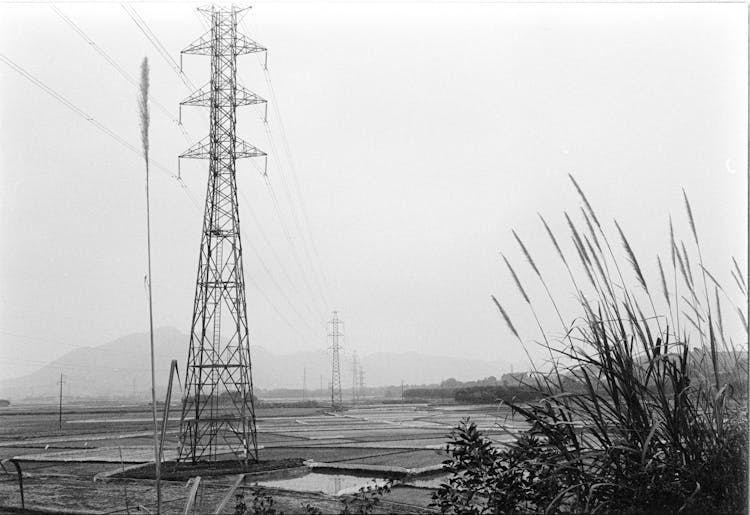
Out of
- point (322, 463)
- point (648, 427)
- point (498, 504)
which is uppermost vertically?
point (648, 427)

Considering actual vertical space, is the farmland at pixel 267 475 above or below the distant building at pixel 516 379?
below

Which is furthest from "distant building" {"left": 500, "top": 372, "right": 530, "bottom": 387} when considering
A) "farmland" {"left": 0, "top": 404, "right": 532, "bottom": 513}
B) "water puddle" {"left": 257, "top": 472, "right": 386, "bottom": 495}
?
"water puddle" {"left": 257, "top": 472, "right": 386, "bottom": 495}

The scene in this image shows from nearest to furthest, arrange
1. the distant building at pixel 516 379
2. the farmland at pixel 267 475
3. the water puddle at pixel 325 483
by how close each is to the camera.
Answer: the distant building at pixel 516 379
the farmland at pixel 267 475
the water puddle at pixel 325 483

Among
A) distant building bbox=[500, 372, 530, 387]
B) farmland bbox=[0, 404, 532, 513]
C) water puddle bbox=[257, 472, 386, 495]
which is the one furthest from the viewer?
water puddle bbox=[257, 472, 386, 495]

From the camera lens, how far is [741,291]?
4555 millimetres

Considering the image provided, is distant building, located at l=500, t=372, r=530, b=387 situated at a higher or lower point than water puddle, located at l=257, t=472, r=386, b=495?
higher

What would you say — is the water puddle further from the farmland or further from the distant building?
the distant building

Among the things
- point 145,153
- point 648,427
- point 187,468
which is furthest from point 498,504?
point 187,468

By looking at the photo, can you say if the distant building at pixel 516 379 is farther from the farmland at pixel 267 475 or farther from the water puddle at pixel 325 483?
the water puddle at pixel 325 483

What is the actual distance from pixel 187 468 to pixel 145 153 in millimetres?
12314

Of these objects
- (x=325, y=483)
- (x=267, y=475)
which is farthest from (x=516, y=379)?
(x=267, y=475)

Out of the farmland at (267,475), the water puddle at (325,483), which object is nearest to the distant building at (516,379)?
the farmland at (267,475)

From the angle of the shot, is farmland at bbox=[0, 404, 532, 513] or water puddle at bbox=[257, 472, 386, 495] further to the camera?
water puddle at bbox=[257, 472, 386, 495]

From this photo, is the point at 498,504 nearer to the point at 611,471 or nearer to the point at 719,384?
the point at 611,471
